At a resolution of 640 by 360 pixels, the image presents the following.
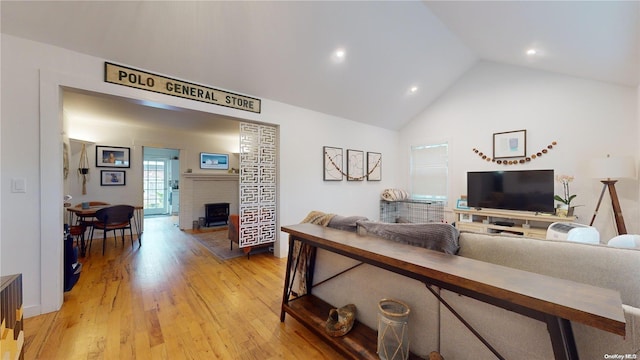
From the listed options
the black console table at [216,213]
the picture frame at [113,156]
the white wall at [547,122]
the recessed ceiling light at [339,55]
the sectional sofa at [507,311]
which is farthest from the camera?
the black console table at [216,213]

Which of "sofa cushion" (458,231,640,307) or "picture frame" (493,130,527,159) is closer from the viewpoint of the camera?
"sofa cushion" (458,231,640,307)

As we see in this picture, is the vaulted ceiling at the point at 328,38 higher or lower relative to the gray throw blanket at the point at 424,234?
higher

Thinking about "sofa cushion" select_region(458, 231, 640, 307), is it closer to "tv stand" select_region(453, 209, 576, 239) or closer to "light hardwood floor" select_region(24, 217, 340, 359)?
"light hardwood floor" select_region(24, 217, 340, 359)

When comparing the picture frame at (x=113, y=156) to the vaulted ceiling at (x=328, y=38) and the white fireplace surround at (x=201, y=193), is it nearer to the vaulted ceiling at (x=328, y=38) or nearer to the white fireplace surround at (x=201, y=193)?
the white fireplace surround at (x=201, y=193)

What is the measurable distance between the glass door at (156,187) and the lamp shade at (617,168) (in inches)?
413

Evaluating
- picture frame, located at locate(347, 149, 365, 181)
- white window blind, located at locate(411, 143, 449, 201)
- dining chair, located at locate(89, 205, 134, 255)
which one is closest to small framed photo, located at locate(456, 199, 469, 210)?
white window blind, located at locate(411, 143, 449, 201)

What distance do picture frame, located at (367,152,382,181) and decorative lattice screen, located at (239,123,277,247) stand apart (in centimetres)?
225

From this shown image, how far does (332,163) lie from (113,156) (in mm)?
4499

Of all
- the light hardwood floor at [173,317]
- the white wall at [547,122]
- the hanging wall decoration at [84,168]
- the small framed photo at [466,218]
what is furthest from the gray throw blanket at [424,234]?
the hanging wall decoration at [84,168]

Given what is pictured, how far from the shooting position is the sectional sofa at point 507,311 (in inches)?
35.1

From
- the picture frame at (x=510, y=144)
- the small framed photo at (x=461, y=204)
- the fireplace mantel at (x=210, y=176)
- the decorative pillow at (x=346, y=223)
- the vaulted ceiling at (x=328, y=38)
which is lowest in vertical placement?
the small framed photo at (x=461, y=204)

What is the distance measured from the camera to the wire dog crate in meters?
5.03

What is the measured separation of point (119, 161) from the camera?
4941 mm

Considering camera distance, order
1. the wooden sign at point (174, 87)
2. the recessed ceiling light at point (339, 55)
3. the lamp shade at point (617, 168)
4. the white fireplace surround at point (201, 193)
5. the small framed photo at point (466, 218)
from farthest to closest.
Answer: the white fireplace surround at point (201, 193) < the small framed photo at point (466, 218) < the recessed ceiling light at point (339, 55) < the lamp shade at point (617, 168) < the wooden sign at point (174, 87)
